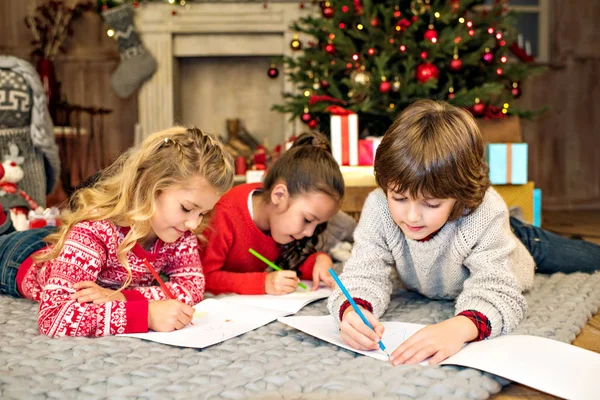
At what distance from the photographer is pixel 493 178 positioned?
8.17ft

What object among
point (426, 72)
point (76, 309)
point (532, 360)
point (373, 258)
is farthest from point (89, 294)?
point (426, 72)

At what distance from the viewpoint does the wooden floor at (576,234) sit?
1005 millimetres

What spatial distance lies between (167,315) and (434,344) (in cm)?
48

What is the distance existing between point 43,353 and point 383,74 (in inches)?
70.5

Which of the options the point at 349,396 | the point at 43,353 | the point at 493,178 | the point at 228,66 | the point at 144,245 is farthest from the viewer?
the point at 228,66

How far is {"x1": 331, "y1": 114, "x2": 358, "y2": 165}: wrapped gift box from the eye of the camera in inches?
95.7

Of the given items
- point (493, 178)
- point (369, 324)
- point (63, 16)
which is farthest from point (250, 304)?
point (63, 16)

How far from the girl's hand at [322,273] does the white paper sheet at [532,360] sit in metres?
0.39

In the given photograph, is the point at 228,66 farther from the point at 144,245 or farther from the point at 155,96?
the point at 144,245

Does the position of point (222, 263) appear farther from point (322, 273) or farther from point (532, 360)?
point (532, 360)

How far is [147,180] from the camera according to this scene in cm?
132

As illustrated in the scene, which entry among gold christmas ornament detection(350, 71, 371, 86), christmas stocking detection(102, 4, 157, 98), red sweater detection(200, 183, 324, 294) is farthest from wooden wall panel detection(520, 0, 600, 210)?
red sweater detection(200, 183, 324, 294)

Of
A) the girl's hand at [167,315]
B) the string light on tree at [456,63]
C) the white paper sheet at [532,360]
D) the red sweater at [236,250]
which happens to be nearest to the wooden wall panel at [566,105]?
the string light on tree at [456,63]

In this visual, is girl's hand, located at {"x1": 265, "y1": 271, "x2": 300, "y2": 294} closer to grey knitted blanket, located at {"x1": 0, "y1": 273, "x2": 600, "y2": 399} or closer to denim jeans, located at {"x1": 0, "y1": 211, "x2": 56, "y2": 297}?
grey knitted blanket, located at {"x1": 0, "y1": 273, "x2": 600, "y2": 399}
